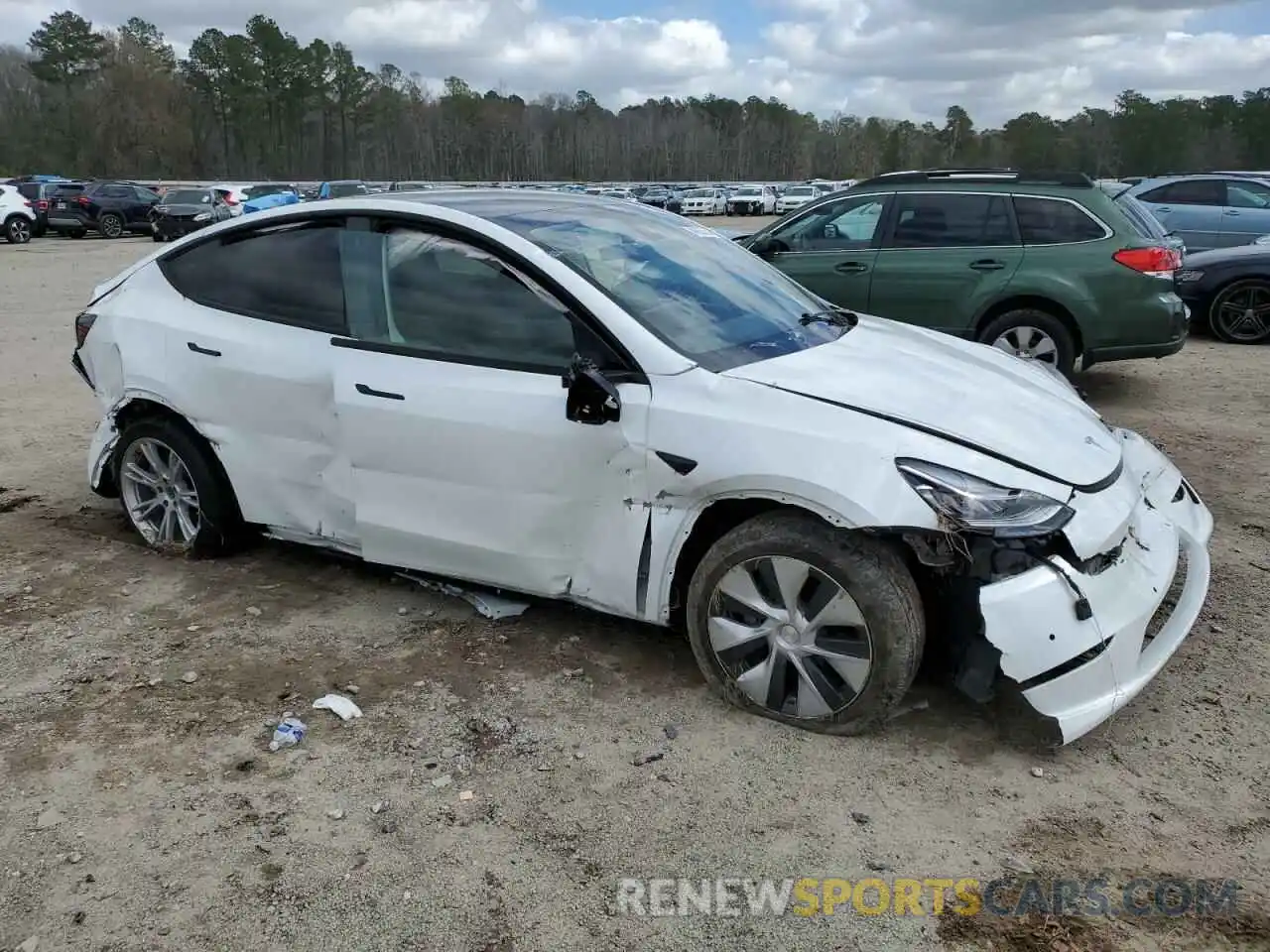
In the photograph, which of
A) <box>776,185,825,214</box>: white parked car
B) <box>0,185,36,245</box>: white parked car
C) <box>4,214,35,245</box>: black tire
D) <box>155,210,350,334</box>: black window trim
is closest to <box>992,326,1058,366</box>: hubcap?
<box>155,210,350,334</box>: black window trim

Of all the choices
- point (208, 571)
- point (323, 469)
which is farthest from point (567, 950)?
point (208, 571)

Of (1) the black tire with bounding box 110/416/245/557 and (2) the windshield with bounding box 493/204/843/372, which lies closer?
(2) the windshield with bounding box 493/204/843/372

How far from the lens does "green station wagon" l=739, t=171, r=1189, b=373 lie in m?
7.57

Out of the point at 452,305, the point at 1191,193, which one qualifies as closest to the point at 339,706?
the point at 452,305

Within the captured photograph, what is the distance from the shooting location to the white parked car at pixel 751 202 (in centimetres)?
5378

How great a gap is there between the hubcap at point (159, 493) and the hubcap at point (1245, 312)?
10.8 m

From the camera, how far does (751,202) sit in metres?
53.8

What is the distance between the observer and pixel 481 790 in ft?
9.75

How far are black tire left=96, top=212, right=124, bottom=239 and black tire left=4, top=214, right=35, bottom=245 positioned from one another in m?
2.44

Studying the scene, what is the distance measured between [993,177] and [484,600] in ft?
19.9

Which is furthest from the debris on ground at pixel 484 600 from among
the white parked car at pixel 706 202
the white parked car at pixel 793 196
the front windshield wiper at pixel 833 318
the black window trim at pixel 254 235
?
the white parked car at pixel 793 196

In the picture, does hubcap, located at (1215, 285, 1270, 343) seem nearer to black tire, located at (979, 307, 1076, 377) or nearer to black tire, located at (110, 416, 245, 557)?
black tire, located at (979, 307, 1076, 377)

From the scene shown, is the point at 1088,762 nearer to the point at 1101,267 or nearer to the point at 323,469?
the point at 323,469

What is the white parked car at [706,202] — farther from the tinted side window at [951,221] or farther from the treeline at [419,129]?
the tinted side window at [951,221]
